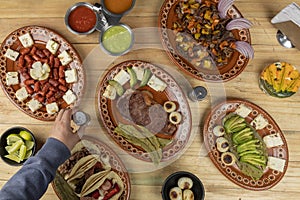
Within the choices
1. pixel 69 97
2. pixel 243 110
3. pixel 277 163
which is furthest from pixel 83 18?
pixel 277 163

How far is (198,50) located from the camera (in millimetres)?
1891

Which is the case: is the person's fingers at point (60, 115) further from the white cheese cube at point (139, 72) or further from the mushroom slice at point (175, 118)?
the mushroom slice at point (175, 118)

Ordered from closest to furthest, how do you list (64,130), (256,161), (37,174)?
(37,174) → (64,130) → (256,161)

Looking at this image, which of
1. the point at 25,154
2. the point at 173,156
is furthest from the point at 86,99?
the point at 173,156

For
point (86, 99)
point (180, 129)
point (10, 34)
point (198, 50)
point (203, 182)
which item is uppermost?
point (10, 34)

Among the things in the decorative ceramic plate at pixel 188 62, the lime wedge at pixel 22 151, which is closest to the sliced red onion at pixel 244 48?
the decorative ceramic plate at pixel 188 62

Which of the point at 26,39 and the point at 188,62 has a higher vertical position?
the point at 26,39

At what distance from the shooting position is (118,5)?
6.14 feet

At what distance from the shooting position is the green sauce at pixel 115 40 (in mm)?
1867

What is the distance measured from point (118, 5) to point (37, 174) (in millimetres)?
834

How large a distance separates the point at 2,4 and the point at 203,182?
1259 millimetres

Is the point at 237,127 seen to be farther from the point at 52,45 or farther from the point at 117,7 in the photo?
the point at 52,45

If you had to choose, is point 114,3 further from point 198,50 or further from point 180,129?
point 180,129

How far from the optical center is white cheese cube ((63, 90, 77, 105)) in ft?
6.06
